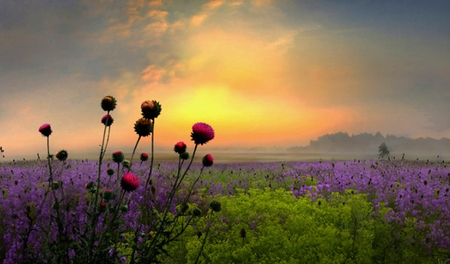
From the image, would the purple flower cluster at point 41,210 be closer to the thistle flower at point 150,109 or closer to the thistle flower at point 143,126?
the thistle flower at point 143,126

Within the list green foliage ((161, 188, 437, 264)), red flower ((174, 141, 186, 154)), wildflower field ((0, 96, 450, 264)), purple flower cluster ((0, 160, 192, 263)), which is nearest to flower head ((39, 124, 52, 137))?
wildflower field ((0, 96, 450, 264))

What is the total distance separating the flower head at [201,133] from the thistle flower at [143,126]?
1.63 feet

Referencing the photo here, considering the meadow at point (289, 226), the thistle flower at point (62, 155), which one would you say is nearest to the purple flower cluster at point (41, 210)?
the meadow at point (289, 226)

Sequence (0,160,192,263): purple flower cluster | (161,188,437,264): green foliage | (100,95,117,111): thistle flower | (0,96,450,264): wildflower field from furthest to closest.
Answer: (0,160,192,263): purple flower cluster < (161,188,437,264): green foliage < (100,95,117,111): thistle flower < (0,96,450,264): wildflower field

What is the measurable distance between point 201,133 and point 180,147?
34 cm

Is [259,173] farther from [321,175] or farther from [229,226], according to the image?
[229,226]

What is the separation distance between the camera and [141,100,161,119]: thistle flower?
3.04 meters

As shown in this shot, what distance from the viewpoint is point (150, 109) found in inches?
120

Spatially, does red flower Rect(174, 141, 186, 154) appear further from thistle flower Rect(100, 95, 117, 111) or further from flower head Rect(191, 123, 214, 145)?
thistle flower Rect(100, 95, 117, 111)

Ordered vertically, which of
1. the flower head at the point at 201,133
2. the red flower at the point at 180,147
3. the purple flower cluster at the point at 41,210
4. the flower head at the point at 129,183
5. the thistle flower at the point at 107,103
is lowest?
the purple flower cluster at the point at 41,210

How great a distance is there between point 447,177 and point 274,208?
8.53 m

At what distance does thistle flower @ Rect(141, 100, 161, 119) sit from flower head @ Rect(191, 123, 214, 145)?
33 centimetres

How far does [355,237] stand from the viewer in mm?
5770

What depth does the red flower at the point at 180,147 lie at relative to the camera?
10.7 feet
